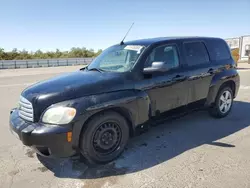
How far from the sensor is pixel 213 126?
15.4ft

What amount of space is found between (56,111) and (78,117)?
289 mm

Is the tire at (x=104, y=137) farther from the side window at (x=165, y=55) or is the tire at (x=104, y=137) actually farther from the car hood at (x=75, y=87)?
the side window at (x=165, y=55)

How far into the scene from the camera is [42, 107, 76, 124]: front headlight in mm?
2877

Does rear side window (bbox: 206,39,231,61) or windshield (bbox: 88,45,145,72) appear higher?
rear side window (bbox: 206,39,231,61)

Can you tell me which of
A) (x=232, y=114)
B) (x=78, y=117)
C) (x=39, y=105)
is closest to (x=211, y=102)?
(x=232, y=114)

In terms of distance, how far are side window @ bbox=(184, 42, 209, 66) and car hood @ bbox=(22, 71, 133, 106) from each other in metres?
1.57

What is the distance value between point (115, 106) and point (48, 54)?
61.8 m

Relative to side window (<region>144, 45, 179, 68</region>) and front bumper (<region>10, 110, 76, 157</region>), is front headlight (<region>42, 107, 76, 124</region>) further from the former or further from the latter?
side window (<region>144, 45, 179, 68</region>)

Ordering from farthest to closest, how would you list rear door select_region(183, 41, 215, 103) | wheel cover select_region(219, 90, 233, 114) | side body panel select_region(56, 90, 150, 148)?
wheel cover select_region(219, 90, 233, 114)
rear door select_region(183, 41, 215, 103)
side body panel select_region(56, 90, 150, 148)

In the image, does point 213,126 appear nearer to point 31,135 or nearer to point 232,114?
point 232,114

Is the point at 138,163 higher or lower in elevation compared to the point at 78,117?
lower

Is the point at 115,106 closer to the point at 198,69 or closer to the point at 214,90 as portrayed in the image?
the point at 198,69

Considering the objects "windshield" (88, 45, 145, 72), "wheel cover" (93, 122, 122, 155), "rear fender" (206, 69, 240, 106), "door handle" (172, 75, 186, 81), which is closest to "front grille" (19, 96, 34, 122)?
"wheel cover" (93, 122, 122, 155)

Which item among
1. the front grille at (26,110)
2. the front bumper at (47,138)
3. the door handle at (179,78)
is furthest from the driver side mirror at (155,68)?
the front grille at (26,110)
